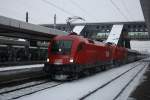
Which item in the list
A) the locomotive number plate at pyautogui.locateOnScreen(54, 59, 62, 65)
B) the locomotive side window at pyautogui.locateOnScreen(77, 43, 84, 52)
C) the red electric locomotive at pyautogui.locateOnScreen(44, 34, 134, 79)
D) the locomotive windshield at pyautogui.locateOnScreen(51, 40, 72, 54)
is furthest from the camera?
the locomotive side window at pyautogui.locateOnScreen(77, 43, 84, 52)

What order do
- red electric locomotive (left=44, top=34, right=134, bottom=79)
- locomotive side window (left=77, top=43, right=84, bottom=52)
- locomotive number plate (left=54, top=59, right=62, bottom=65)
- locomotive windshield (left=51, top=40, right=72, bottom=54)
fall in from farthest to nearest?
locomotive side window (left=77, top=43, right=84, bottom=52) < locomotive windshield (left=51, top=40, right=72, bottom=54) < locomotive number plate (left=54, top=59, right=62, bottom=65) < red electric locomotive (left=44, top=34, right=134, bottom=79)

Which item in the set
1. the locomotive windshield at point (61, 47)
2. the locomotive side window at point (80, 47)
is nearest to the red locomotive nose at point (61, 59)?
the locomotive windshield at point (61, 47)

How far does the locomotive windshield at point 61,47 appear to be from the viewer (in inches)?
682

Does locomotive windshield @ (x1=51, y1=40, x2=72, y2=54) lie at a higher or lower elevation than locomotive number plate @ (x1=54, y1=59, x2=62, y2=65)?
higher

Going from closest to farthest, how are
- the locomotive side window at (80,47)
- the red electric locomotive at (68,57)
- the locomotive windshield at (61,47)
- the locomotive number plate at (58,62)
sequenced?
1. the red electric locomotive at (68,57)
2. the locomotive number plate at (58,62)
3. the locomotive windshield at (61,47)
4. the locomotive side window at (80,47)

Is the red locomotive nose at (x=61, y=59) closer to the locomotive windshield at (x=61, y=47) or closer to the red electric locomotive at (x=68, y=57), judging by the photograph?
the red electric locomotive at (x=68, y=57)

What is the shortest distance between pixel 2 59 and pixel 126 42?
59.2 meters

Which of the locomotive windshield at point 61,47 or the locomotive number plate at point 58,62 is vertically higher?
the locomotive windshield at point 61,47

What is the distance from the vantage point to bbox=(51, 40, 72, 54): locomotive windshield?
17.3m

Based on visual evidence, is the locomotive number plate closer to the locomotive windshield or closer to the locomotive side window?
the locomotive windshield

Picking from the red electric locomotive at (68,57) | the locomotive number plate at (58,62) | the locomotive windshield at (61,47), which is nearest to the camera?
the red electric locomotive at (68,57)

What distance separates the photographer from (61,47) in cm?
1755

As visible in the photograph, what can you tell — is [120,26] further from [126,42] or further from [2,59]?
[2,59]

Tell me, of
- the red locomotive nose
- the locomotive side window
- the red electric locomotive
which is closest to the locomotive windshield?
the red electric locomotive
